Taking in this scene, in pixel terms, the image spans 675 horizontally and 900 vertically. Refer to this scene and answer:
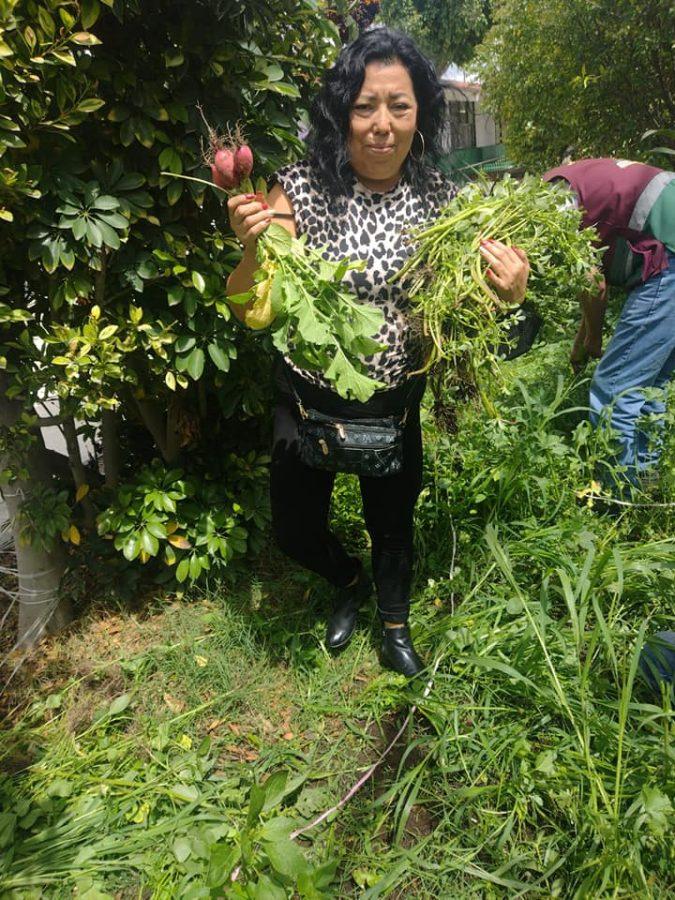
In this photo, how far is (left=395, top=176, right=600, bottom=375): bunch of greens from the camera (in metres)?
1.47

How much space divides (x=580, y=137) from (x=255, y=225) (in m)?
4.93

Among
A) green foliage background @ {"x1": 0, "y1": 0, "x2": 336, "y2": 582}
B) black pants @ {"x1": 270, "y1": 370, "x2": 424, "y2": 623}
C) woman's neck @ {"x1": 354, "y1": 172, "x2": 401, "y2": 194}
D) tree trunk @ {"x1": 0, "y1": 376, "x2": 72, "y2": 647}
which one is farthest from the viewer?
tree trunk @ {"x1": 0, "y1": 376, "x2": 72, "y2": 647}

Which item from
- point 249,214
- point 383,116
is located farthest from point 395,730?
point 383,116

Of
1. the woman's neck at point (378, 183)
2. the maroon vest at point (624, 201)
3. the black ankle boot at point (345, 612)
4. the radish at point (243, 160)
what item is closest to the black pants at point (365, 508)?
the black ankle boot at point (345, 612)

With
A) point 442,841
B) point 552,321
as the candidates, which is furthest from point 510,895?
point 552,321

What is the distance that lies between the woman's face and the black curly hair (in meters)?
0.02

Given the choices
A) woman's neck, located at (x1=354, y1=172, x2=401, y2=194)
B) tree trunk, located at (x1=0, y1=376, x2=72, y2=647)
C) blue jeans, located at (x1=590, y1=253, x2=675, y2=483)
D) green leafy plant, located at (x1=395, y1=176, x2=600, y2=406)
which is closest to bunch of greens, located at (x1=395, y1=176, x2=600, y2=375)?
green leafy plant, located at (x1=395, y1=176, x2=600, y2=406)

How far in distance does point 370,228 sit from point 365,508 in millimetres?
933

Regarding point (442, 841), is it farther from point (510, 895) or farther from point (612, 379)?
point (612, 379)

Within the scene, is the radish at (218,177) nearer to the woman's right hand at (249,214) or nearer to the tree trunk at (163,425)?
the woman's right hand at (249,214)

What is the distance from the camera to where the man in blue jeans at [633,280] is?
2346mm

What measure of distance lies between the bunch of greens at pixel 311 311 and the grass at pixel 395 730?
0.61 m

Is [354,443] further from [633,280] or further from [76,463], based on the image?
[633,280]

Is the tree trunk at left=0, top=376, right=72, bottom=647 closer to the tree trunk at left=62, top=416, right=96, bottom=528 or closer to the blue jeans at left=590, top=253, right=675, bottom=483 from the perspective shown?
the tree trunk at left=62, top=416, right=96, bottom=528
